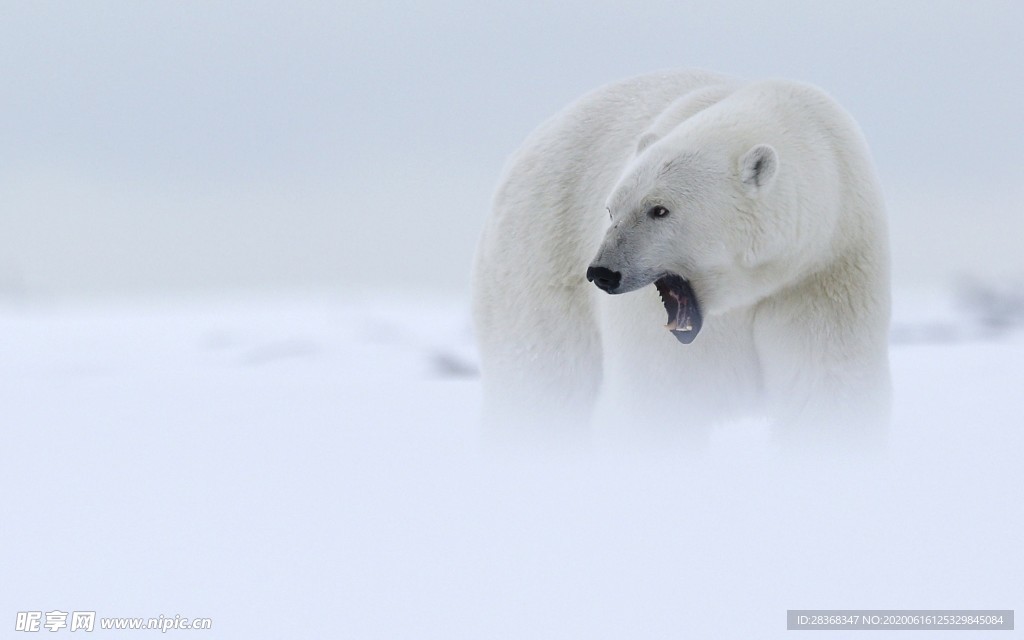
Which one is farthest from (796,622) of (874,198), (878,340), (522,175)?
(522,175)

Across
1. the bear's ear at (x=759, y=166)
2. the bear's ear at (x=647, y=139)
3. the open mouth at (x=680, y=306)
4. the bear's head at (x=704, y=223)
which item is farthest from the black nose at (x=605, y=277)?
the bear's ear at (x=647, y=139)

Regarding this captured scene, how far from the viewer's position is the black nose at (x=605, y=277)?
14.2 feet

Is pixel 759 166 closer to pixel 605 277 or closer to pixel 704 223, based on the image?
pixel 704 223

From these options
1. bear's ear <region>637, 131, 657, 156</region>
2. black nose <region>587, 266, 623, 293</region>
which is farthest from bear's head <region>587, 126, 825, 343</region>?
bear's ear <region>637, 131, 657, 156</region>

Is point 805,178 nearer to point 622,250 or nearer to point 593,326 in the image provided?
point 622,250

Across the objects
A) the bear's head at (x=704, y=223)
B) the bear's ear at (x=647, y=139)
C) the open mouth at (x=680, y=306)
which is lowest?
the open mouth at (x=680, y=306)

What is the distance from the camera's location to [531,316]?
18.7ft

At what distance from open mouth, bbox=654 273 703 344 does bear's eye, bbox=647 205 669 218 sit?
23cm

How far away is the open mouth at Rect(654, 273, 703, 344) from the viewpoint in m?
4.49

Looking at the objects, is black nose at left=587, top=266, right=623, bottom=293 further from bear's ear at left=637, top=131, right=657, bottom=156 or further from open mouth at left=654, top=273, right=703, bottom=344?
bear's ear at left=637, top=131, right=657, bottom=156

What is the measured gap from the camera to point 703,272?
4430 millimetres

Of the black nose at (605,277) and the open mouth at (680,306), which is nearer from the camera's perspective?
the black nose at (605,277)

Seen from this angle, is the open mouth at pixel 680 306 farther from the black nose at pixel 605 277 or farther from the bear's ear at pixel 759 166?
the bear's ear at pixel 759 166

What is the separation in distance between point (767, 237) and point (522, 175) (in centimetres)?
192
